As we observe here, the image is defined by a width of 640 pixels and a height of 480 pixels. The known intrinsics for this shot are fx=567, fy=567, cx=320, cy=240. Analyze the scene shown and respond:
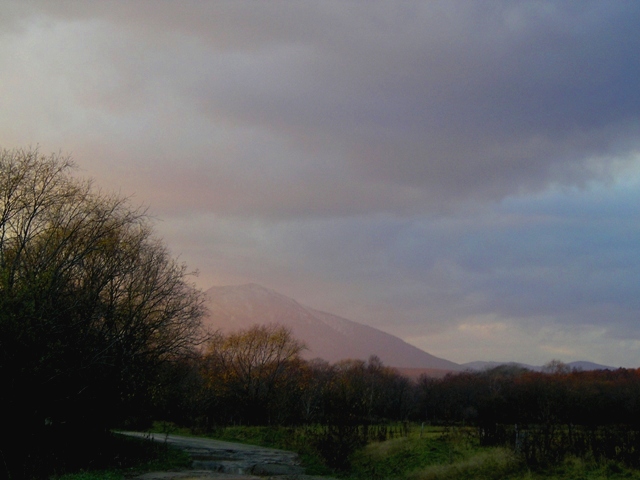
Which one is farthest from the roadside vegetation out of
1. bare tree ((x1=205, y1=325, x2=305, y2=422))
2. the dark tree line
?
bare tree ((x1=205, y1=325, x2=305, y2=422))

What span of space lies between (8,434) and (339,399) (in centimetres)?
1427

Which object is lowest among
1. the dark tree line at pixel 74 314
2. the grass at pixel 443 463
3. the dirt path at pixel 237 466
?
the dirt path at pixel 237 466

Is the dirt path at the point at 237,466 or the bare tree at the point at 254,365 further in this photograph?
the bare tree at the point at 254,365

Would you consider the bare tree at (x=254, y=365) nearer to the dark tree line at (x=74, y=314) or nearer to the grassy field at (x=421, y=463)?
the grassy field at (x=421, y=463)

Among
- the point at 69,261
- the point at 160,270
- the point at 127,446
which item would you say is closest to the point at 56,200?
the point at 69,261

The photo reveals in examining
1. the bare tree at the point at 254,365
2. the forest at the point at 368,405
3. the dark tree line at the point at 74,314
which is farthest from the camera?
the bare tree at the point at 254,365

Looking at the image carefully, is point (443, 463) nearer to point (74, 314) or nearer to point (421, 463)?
point (421, 463)

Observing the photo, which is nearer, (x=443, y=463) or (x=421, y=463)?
(x=443, y=463)

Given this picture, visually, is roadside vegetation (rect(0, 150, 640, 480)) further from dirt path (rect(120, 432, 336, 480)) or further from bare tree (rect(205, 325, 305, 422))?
bare tree (rect(205, 325, 305, 422))

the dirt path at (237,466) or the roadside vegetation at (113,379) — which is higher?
the roadside vegetation at (113,379)

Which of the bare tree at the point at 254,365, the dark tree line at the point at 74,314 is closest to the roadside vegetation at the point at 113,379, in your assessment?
the dark tree line at the point at 74,314

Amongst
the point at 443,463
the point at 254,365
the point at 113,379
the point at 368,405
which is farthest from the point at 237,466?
the point at 254,365

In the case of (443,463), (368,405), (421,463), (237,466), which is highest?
(368,405)

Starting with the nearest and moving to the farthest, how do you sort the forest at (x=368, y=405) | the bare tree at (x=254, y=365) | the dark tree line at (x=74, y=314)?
the dark tree line at (x=74, y=314)
the forest at (x=368, y=405)
the bare tree at (x=254, y=365)
